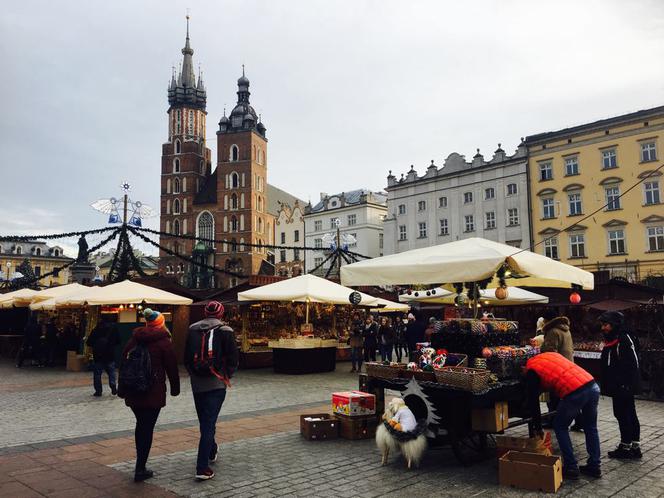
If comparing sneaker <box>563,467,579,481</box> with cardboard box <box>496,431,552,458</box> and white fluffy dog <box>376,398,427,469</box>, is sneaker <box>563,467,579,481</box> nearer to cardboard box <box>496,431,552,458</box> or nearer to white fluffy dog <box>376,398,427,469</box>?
cardboard box <box>496,431,552,458</box>

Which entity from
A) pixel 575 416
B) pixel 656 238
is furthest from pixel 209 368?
pixel 656 238

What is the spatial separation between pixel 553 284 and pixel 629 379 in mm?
2870

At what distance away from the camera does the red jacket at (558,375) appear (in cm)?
556

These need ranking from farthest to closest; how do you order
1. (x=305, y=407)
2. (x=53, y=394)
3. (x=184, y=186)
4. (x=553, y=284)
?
(x=184, y=186) < (x=53, y=394) < (x=305, y=407) < (x=553, y=284)

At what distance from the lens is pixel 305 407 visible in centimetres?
1000

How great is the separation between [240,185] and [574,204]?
55.3 meters

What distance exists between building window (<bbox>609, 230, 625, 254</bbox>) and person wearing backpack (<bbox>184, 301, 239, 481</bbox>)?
122 feet

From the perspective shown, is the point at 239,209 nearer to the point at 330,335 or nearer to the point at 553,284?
the point at 330,335

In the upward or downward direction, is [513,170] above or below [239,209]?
below

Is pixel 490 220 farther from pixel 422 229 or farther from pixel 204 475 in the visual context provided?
pixel 204 475

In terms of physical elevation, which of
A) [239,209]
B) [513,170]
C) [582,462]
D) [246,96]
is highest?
[246,96]

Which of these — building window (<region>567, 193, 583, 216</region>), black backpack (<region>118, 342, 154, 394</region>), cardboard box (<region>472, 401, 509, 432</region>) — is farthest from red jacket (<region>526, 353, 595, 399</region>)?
building window (<region>567, 193, 583, 216</region>)

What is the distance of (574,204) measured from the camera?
129 feet

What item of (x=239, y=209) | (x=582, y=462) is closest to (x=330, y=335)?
(x=582, y=462)
